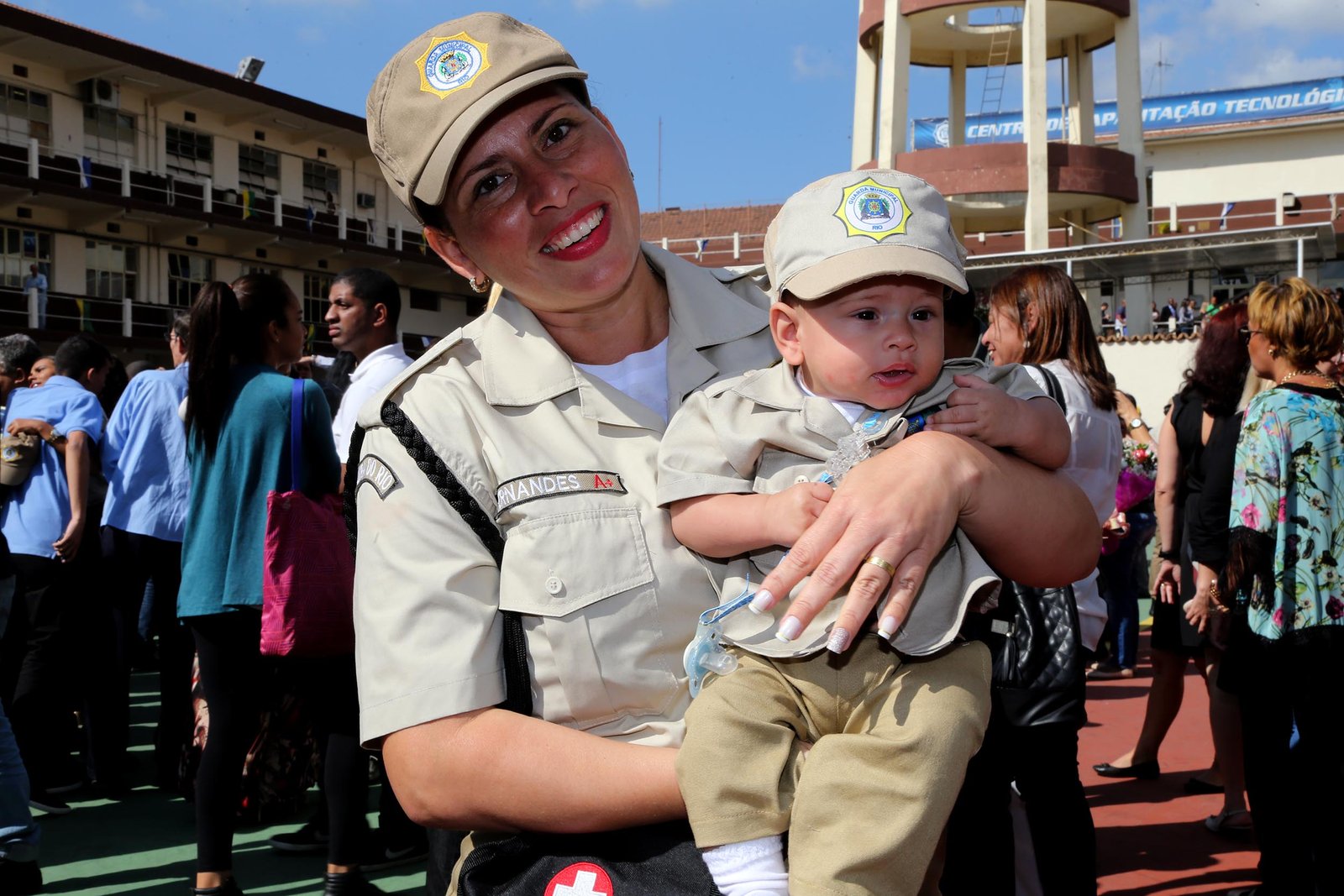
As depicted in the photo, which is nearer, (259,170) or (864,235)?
(864,235)

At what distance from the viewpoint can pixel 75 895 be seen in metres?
4.89

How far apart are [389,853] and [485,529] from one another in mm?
3778

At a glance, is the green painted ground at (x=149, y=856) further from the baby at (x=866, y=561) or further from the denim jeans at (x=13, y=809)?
the baby at (x=866, y=561)

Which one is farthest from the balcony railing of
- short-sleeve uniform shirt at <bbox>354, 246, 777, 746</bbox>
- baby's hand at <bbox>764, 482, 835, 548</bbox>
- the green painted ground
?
baby's hand at <bbox>764, 482, 835, 548</bbox>

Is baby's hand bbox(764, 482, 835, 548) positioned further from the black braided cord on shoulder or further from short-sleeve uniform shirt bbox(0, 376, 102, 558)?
short-sleeve uniform shirt bbox(0, 376, 102, 558)

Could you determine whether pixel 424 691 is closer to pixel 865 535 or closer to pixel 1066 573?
pixel 865 535

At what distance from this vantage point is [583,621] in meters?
1.91

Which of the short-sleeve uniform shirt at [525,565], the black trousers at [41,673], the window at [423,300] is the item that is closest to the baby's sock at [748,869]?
the short-sleeve uniform shirt at [525,565]

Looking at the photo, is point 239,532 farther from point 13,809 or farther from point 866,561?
point 866,561

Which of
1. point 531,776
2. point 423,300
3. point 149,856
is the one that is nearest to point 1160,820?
point 149,856

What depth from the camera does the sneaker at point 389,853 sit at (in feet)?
16.8

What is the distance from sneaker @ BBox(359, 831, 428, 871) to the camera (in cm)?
512

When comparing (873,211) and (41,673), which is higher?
(873,211)

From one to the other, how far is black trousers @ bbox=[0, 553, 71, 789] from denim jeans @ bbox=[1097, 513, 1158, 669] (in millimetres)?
6604
